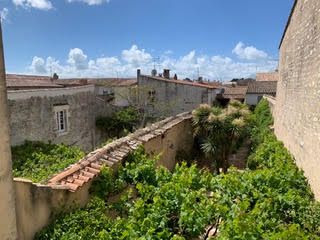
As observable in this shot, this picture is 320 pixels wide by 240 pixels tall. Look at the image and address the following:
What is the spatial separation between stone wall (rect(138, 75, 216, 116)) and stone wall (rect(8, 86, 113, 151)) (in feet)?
32.1

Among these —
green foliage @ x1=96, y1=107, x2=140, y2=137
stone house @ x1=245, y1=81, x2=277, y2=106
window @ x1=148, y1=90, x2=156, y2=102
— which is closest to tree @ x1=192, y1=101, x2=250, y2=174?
green foliage @ x1=96, y1=107, x2=140, y2=137

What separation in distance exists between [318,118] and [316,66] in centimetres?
142

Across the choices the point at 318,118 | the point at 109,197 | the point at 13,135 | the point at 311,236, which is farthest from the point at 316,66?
the point at 13,135

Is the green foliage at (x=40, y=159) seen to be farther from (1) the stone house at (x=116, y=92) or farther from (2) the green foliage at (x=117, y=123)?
(1) the stone house at (x=116, y=92)

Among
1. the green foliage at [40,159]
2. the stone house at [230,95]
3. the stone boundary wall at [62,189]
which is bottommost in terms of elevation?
the green foliage at [40,159]

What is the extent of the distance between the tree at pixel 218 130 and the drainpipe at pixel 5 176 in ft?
48.5

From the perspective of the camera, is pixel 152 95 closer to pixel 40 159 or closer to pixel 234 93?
pixel 234 93

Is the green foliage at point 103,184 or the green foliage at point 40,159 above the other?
the green foliage at point 103,184

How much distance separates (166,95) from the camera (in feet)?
110

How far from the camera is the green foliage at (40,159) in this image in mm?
11914

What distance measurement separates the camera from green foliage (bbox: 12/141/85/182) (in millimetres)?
11914

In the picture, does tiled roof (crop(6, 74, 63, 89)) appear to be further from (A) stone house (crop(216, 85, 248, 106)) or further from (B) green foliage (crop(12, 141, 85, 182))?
(A) stone house (crop(216, 85, 248, 106))

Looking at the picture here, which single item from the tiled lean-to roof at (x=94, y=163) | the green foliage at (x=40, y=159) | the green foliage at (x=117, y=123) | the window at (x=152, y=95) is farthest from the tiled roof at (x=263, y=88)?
the tiled lean-to roof at (x=94, y=163)

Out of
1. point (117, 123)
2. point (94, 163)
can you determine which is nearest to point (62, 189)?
point (94, 163)
